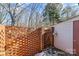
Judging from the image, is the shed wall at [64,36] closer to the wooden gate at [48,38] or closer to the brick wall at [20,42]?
the wooden gate at [48,38]

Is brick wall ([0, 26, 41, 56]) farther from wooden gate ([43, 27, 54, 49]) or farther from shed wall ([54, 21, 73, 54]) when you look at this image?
shed wall ([54, 21, 73, 54])

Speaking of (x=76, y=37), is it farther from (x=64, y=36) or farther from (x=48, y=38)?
(x=48, y=38)

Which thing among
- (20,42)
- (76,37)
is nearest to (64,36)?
(76,37)

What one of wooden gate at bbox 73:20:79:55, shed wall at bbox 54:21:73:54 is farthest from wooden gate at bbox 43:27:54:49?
wooden gate at bbox 73:20:79:55

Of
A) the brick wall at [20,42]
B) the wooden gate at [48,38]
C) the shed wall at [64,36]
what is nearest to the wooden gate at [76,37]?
Result: the shed wall at [64,36]

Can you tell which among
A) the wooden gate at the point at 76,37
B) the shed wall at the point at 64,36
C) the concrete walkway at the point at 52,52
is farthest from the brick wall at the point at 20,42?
the wooden gate at the point at 76,37

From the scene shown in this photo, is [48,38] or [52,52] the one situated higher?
[48,38]

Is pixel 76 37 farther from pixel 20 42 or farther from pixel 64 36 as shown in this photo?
pixel 20 42

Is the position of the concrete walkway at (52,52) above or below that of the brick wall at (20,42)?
below

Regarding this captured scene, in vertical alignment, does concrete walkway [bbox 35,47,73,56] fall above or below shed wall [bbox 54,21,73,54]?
below

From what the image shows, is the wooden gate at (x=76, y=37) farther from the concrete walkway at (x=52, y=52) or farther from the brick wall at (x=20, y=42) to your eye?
the brick wall at (x=20, y=42)

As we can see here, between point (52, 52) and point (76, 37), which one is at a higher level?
point (76, 37)

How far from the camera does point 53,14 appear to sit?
5.42 feet

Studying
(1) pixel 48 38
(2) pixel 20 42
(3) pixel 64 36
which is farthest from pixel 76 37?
(2) pixel 20 42
